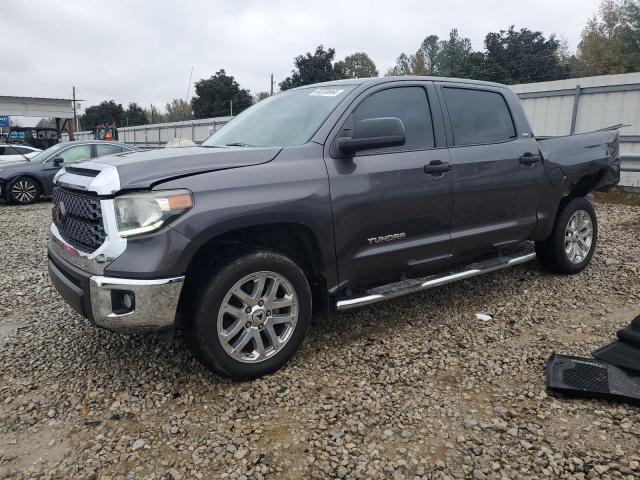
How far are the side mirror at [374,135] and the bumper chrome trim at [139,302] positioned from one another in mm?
1358

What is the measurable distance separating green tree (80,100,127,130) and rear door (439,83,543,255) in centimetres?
7113

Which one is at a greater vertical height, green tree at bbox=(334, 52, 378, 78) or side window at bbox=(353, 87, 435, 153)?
green tree at bbox=(334, 52, 378, 78)

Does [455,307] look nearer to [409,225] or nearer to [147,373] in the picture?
[409,225]

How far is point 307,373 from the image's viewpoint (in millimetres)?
3223

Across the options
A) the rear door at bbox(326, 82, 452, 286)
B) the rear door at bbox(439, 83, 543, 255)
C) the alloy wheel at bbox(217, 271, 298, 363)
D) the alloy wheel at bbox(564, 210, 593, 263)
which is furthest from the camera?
the alloy wheel at bbox(564, 210, 593, 263)

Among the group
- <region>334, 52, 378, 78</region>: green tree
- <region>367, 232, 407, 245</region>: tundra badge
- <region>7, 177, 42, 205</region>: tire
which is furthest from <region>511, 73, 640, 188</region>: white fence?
<region>334, 52, 378, 78</region>: green tree

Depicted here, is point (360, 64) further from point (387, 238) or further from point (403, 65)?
point (387, 238)

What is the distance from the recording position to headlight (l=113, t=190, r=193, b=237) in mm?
2656

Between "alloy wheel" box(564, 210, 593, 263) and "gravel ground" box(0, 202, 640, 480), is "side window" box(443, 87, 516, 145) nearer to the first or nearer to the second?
"alloy wheel" box(564, 210, 593, 263)

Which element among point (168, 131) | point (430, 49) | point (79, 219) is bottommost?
point (79, 219)

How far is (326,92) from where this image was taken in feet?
12.1

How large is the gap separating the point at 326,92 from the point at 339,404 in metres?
2.24

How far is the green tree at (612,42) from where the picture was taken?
3884cm

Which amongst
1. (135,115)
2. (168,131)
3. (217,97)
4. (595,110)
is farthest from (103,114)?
(595,110)
